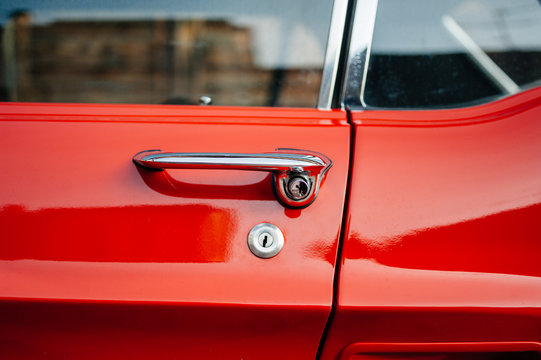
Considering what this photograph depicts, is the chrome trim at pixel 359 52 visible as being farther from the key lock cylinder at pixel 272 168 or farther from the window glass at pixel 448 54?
the key lock cylinder at pixel 272 168

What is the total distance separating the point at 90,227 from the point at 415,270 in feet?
2.03

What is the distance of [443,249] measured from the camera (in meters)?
0.82

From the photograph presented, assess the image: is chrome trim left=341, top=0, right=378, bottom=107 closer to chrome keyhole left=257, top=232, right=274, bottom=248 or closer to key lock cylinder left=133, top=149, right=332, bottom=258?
key lock cylinder left=133, top=149, right=332, bottom=258

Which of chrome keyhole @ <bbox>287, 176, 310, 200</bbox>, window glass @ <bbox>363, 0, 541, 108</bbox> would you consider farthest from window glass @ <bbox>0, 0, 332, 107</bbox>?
chrome keyhole @ <bbox>287, 176, 310, 200</bbox>

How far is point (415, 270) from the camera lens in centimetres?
82

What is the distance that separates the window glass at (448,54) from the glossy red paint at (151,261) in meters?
0.29

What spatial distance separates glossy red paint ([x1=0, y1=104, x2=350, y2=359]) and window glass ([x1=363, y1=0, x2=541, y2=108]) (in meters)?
0.29

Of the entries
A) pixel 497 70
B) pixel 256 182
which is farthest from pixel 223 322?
pixel 497 70

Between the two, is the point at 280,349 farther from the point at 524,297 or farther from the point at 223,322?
the point at 524,297

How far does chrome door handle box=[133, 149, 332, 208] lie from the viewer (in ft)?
2.63

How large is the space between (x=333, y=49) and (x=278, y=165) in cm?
36

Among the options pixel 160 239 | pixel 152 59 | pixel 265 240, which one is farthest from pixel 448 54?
pixel 152 59

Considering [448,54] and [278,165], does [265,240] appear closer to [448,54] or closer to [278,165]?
[278,165]

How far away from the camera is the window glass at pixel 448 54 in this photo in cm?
103
